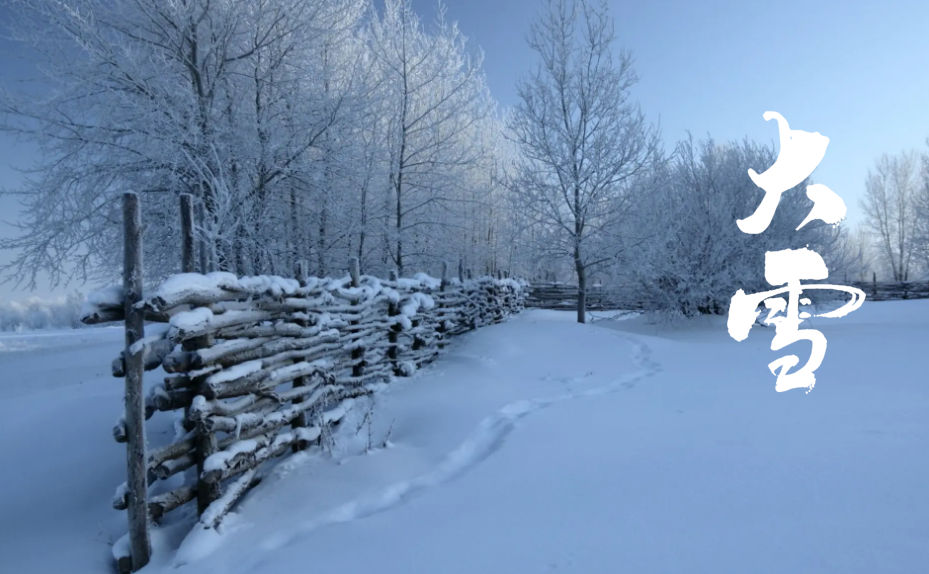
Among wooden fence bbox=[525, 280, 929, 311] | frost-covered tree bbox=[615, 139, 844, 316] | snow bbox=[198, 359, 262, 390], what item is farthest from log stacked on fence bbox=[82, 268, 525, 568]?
wooden fence bbox=[525, 280, 929, 311]

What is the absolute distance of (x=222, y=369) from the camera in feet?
11.1

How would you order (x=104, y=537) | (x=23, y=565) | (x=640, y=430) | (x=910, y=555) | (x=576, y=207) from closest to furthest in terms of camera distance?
(x=910, y=555)
(x=23, y=565)
(x=104, y=537)
(x=640, y=430)
(x=576, y=207)

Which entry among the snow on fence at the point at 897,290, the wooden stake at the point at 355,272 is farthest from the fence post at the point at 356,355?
the snow on fence at the point at 897,290

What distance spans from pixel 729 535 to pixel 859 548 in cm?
47

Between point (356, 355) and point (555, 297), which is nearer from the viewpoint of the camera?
point (356, 355)

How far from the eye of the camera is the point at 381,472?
367cm

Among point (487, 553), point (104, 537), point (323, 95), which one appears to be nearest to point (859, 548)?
point (487, 553)

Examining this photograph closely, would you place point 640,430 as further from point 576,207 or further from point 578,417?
point 576,207

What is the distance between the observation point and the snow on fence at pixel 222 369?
2818mm

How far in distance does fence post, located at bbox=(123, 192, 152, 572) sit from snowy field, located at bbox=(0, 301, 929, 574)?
153mm

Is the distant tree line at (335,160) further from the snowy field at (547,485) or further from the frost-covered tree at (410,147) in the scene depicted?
the snowy field at (547,485)

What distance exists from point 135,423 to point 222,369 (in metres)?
0.64

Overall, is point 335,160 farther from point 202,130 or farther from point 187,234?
point 187,234

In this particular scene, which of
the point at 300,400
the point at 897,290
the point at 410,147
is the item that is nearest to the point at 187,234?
the point at 300,400
